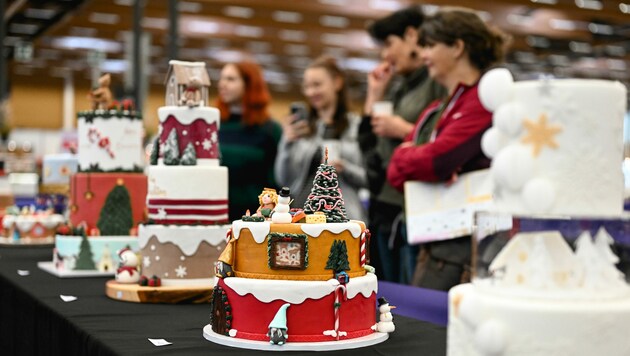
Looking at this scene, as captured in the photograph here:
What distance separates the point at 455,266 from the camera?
2.80m

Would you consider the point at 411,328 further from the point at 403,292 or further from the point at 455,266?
the point at 455,266

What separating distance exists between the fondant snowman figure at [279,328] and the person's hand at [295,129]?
7.51ft

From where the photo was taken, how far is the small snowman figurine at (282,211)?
1.83 metres

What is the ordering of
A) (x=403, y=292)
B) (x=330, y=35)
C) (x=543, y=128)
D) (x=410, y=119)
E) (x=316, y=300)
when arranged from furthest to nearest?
(x=330, y=35) → (x=410, y=119) → (x=403, y=292) → (x=316, y=300) → (x=543, y=128)

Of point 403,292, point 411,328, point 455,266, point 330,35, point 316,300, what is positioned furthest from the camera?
point 330,35

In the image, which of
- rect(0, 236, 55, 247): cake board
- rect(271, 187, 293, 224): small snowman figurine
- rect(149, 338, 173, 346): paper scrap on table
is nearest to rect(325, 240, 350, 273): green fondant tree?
rect(271, 187, 293, 224): small snowman figurine

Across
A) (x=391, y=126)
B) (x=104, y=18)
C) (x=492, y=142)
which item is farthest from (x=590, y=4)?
(x=492, y=142)

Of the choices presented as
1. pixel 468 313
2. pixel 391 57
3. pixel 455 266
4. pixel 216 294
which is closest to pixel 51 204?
pixel 391 57

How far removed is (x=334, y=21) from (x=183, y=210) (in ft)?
46.9

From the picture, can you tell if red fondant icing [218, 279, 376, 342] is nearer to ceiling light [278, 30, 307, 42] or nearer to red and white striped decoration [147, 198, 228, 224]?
red and white striped decoration [147, 198, 228, 224]

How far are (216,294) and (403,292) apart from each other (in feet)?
2.70

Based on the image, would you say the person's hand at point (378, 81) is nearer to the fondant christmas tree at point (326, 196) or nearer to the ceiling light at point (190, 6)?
the fondant christmas tree at point (326, 196)

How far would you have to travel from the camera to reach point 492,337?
1196 millimetres

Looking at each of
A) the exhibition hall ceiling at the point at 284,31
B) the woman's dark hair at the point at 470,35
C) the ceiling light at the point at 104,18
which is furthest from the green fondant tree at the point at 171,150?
the ceiling light at the point at 104,18
